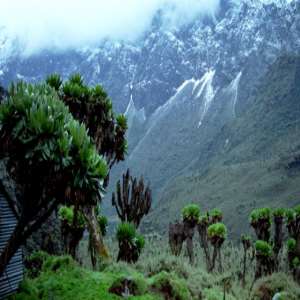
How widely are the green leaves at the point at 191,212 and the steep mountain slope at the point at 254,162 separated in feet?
142

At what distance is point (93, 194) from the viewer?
12.1 m

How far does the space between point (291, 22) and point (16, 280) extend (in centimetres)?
19806

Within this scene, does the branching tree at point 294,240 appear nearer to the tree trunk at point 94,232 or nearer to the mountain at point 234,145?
the tree trunk at point 94,232

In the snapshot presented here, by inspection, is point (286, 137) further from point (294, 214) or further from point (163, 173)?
point (294, 214)

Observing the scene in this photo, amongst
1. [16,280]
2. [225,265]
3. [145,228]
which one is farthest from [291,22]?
[16,280]

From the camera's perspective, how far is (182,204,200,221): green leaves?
3035 cm

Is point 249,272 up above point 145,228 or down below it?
below

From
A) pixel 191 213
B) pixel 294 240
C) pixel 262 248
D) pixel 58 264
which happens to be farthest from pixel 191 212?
pixel 58 264

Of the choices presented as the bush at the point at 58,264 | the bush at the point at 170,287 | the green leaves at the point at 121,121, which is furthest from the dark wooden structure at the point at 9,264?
the green leaves at the point at 121,121

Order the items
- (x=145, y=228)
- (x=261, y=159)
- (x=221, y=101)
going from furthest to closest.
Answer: (x=221, y=101)
(x=261, y=159)
(x=145, y=228)

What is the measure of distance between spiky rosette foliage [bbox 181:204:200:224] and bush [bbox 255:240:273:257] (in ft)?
13.3

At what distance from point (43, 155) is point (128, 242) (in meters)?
9.94

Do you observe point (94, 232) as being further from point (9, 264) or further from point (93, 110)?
point (9, 264)

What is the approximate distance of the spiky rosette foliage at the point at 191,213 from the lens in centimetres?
3036
